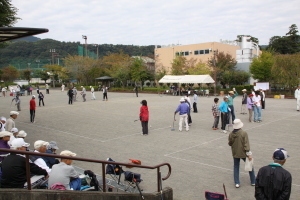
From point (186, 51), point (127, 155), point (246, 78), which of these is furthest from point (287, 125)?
point (186, 51)

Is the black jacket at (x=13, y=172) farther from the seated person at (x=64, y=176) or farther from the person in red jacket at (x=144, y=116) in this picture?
the person in red jacket at (x=144, y=116)

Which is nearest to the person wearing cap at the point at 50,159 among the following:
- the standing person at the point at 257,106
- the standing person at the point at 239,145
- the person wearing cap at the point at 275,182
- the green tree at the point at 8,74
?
the standing person at the point at 239,145

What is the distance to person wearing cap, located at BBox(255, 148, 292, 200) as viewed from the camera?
3858 mm

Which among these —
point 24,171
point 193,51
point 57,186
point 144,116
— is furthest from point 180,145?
point 193,51

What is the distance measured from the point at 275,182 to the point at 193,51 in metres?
57.6

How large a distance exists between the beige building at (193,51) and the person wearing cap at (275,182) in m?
50.5

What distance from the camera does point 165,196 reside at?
225 inches

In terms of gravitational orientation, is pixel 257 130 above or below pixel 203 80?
below

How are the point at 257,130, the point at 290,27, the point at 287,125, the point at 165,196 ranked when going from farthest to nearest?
the point at 290,27 → the point at 287,125 → the point at 257,130 → the point at 165,196

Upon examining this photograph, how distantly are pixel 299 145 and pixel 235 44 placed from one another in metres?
57.6

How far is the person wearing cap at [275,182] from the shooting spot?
386 cm

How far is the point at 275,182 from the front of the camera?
3.90m

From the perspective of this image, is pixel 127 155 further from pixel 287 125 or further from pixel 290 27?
pixel 290 27

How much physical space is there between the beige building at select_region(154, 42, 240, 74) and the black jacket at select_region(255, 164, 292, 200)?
5051 cm
